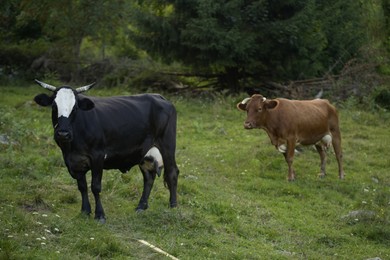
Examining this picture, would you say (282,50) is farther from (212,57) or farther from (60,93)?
(60,93)

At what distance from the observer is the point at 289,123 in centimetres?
1535

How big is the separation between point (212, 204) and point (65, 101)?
3146 mm

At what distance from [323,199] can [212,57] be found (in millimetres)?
11536

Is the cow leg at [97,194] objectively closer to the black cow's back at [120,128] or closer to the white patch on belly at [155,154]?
the black cow's back at [120,128]

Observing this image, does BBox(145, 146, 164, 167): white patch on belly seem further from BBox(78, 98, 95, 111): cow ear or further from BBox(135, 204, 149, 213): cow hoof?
BBox(78, 98, 95, 111): cow ear

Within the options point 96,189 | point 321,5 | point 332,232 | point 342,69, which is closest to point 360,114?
point 342,69

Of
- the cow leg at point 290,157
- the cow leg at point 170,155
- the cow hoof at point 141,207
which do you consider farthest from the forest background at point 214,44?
the cow hoof at point 141,207

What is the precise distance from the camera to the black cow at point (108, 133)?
32.1 ft

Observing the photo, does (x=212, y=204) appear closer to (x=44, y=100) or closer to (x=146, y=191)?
(x=146, y=191)

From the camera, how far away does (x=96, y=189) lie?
33.1 ft

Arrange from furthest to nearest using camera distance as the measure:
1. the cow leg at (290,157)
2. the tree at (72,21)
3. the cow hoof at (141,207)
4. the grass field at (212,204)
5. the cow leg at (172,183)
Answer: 1. the tree at (72,21)
2. the cow leg at (290,157)
3. the cow leg at (172,183)
4. the cow hoof at (141,207)
5. the grass field at (212,204)

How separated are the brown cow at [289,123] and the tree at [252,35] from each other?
7.69m

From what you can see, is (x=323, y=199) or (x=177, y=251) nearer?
(x=177, y=251)

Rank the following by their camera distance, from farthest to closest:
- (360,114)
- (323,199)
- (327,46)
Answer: (327,46), (360,114), (323,199)
